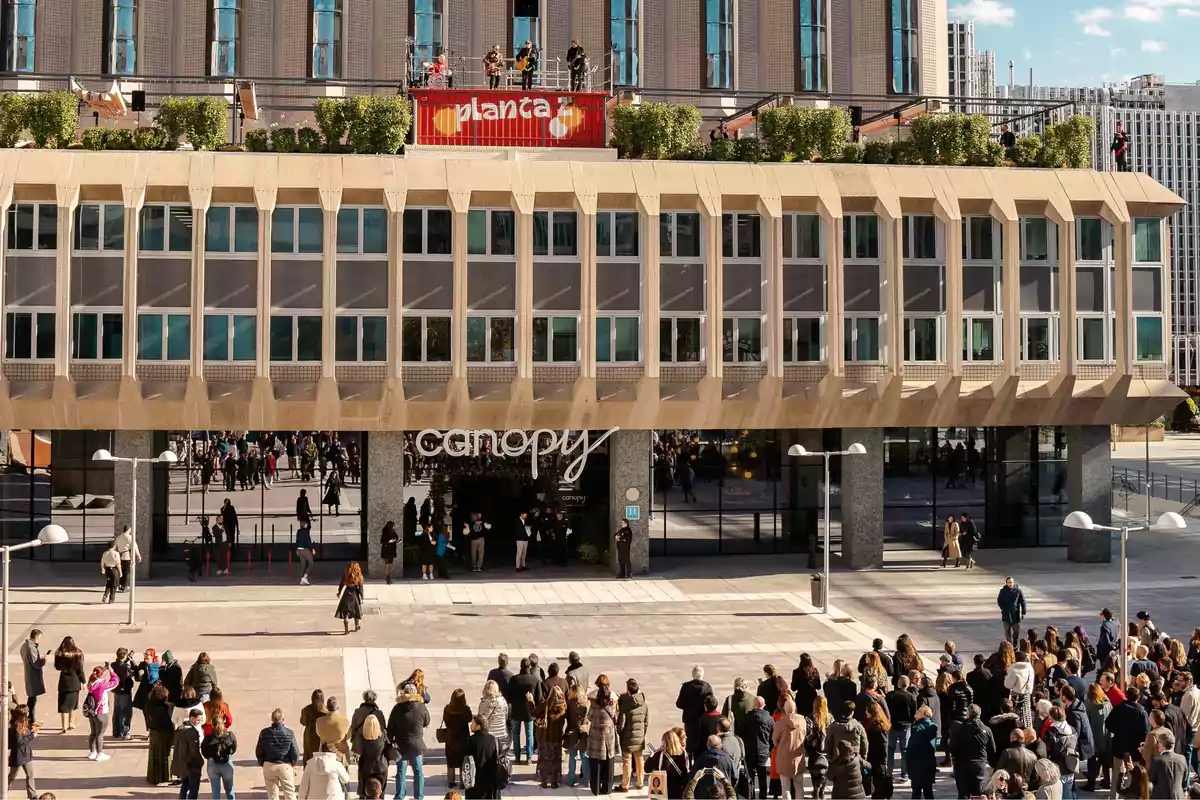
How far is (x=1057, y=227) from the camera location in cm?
4400

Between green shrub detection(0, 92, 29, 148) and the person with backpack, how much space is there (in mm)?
26770

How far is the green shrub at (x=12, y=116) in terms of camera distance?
40906mm

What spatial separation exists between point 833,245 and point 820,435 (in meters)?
6.66

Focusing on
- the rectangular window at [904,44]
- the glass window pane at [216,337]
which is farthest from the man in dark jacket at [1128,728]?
the rectangular window at [904,44]

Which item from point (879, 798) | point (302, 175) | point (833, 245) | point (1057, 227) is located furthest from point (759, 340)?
point (879, 798)

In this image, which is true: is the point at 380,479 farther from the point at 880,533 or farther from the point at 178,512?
the point at 880,533

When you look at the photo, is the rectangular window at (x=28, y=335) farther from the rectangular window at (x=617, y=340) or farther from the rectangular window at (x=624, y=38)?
the rectangular window at (x=624, y=38)

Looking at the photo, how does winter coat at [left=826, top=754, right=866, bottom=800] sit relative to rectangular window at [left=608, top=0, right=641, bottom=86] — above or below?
below

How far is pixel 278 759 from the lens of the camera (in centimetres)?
1862

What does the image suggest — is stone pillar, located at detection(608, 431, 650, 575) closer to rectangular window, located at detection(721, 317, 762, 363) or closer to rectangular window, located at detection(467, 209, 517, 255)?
rectangular window, located at detection(721, 317, 762, 363)

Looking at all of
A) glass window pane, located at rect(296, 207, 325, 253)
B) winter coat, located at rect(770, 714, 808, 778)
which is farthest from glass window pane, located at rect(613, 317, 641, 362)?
winter coat, located at rect(770, 714, 808, 778)

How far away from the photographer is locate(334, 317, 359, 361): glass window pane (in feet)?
134

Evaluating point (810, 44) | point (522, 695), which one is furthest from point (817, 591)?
point (810, 44)

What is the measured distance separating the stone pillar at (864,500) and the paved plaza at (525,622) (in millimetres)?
939
